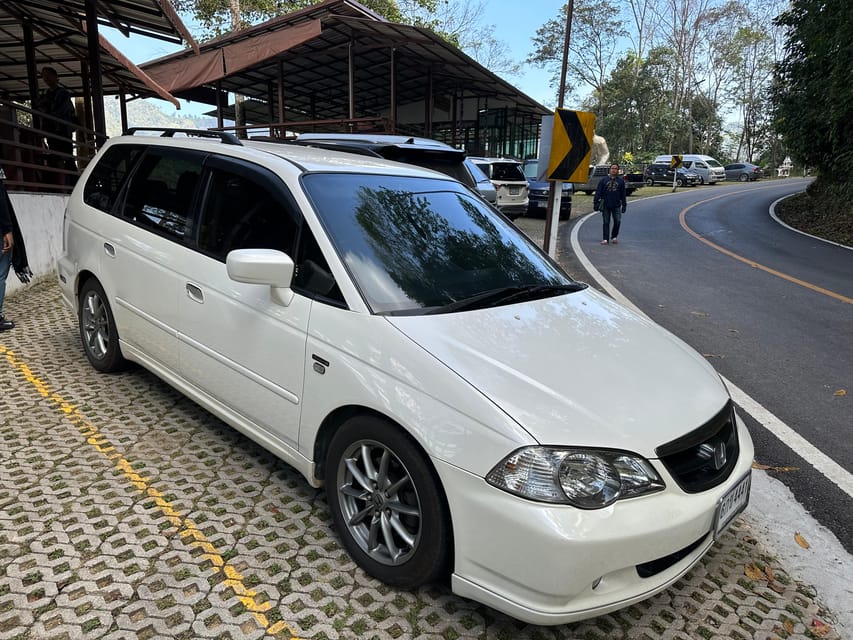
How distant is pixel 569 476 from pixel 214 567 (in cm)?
157

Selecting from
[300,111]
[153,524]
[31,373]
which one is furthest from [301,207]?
[300,111]

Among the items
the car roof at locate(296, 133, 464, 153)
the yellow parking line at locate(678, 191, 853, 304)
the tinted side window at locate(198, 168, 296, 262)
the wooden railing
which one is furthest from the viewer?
the yellow parking line at locate(678, 191, 853, 304)

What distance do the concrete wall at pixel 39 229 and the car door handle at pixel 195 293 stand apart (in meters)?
4.68

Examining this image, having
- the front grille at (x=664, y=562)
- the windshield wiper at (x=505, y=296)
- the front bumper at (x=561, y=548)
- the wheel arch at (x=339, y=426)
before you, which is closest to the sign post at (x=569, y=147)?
the windshield wiper at (x=505, y=296)

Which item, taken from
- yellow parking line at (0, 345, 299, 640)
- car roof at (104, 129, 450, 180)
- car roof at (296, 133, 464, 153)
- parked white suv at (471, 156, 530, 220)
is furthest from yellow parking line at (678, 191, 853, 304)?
yellow parking line at (0, 345, 299, 640)

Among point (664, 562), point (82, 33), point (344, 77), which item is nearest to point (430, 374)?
point (664, 562)

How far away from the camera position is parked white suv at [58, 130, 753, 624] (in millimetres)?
2070

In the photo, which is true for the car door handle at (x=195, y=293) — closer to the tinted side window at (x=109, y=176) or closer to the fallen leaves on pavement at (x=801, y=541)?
the tinted side window at (x=109, y=176)

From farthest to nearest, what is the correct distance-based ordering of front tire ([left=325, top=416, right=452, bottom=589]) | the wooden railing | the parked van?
the parked van < the wooden railing < front tire ([left=325, top=416, right=452, bottom=589])

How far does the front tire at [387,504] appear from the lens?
226 centimetres

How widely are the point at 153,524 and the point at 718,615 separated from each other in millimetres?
2497

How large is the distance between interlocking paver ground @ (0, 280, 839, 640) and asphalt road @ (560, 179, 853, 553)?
1.02 m

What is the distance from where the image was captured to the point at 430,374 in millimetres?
2279

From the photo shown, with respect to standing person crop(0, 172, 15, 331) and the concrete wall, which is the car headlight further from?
the concrete wall
